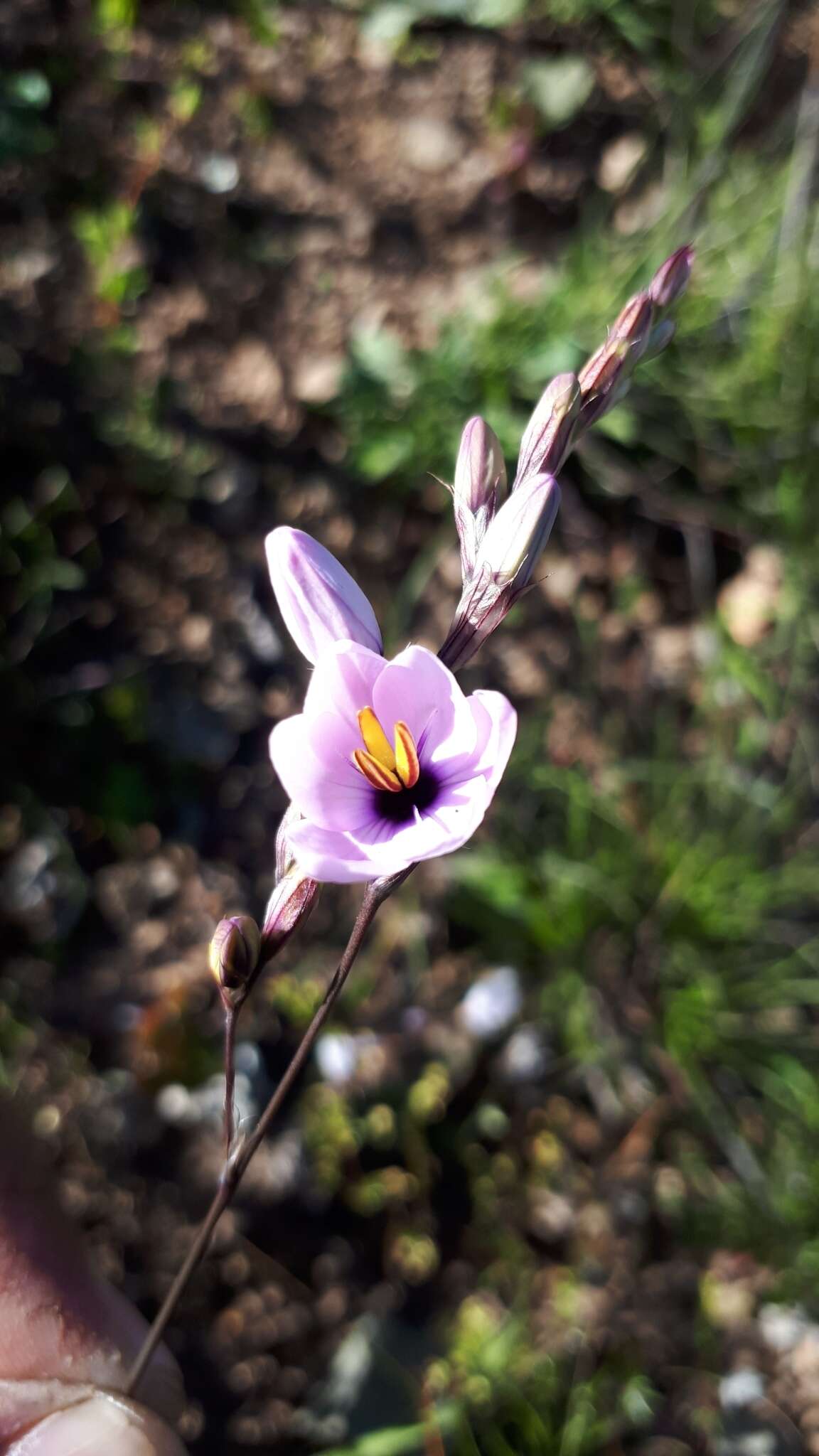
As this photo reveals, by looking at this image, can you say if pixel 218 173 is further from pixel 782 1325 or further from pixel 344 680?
pixel 782 1325

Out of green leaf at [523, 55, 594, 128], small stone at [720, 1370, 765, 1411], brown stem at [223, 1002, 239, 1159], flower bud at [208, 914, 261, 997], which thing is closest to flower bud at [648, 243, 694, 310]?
flower bud at [208, 914, 261, 997]

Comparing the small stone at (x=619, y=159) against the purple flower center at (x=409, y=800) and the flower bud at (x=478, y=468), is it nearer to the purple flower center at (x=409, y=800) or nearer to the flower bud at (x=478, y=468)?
the flower bud at (x=478, y=468)

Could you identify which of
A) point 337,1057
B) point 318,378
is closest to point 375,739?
point 337,1057

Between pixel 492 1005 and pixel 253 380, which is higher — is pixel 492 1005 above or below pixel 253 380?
below

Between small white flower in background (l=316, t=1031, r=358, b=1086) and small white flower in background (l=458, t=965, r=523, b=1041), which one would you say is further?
small white flower in background (l=458, t=965, r=523, b=1041)

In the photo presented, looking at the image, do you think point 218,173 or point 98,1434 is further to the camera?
point 218,173

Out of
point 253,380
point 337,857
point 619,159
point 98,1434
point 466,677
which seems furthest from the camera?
point 619,159

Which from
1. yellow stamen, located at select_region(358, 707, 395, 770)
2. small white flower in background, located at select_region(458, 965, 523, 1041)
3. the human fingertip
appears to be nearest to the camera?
yellow stamen, located at select_region(358, 707, 395, 770)

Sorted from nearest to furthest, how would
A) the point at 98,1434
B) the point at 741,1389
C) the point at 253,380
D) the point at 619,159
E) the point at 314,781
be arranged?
the point at 314,781 → the point at 98,1434 → the point at 741,1389 → the point at 253,380 → the point at 619,159

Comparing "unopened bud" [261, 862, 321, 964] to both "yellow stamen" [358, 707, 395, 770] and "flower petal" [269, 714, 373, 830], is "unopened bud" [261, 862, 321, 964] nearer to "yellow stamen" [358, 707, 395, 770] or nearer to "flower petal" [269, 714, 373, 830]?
"flower petal" [269, 714, 373, 830]
